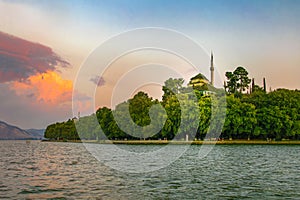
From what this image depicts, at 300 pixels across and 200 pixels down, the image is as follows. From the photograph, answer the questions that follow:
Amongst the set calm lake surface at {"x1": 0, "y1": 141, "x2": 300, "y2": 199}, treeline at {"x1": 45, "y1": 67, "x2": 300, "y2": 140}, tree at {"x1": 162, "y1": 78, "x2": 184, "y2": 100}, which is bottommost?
calm lake surface at {"x1": 0, "y1": 141, "x2": 300, "y2": 199}

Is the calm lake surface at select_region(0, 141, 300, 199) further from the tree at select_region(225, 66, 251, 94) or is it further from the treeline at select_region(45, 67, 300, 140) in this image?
the tree at select_region(225, 66, 251, 94)

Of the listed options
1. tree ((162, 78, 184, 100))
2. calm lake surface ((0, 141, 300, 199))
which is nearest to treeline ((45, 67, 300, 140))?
tree ((162, 78, 184, 100))

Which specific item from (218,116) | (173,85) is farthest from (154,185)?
(173,85)

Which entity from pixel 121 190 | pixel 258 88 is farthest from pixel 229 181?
pixel 258 88

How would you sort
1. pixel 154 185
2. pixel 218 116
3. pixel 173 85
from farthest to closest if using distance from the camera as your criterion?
pixel 173 85 < pixel 218 116 < pixel 154 185

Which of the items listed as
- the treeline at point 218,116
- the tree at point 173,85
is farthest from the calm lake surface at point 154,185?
the tree at point 173,85

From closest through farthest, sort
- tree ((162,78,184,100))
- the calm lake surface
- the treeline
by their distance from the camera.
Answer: the calm lake surface → the treeline → tree ((162,78,184,100))

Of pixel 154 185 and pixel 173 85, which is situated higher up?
pixel 173 85

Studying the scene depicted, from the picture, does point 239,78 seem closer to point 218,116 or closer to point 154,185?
point 218,116

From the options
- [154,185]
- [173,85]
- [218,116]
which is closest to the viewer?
[154,185]

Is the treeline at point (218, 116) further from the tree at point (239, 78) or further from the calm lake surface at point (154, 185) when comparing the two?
the calm lake surface at point (154, 185)

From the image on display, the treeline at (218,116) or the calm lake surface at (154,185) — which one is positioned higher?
the treeline at (218,116)

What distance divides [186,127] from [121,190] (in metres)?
72.8

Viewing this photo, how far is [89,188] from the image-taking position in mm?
21609
